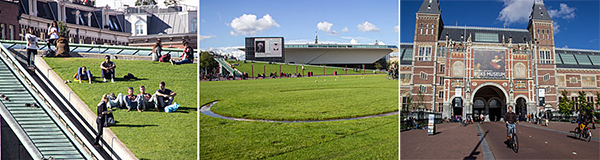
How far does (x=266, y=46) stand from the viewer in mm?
5871

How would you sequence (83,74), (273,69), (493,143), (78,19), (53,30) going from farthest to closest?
(493,143), (273,69), (78,19), (53,30), (83,74)

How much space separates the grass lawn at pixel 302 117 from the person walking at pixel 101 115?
1.27 metres

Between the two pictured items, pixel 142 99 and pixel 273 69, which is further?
pixel 273 69

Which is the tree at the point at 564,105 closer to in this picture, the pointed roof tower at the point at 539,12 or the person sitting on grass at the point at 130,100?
the pointed roof tower at the point at 539,12

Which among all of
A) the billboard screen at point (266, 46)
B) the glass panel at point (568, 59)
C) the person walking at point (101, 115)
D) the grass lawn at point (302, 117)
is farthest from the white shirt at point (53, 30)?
the glass panel at point (568, 59)

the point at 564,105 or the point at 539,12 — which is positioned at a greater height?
the point at 539,12

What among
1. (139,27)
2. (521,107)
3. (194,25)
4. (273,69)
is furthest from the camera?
(521,107)

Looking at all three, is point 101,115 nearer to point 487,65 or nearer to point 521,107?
point 487,65

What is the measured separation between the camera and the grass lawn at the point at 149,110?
5.23m

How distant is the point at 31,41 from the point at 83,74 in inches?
33.9

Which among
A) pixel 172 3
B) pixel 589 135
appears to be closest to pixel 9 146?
pixel 172 3

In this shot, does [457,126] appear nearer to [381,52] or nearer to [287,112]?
[381,52]

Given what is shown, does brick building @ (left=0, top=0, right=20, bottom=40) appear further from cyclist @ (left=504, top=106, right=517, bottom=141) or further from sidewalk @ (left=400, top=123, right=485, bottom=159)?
cyclist @ (left=504, top=106, right=517, bottom=141)

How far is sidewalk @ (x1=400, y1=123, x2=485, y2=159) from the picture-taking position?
6242 millimetres
